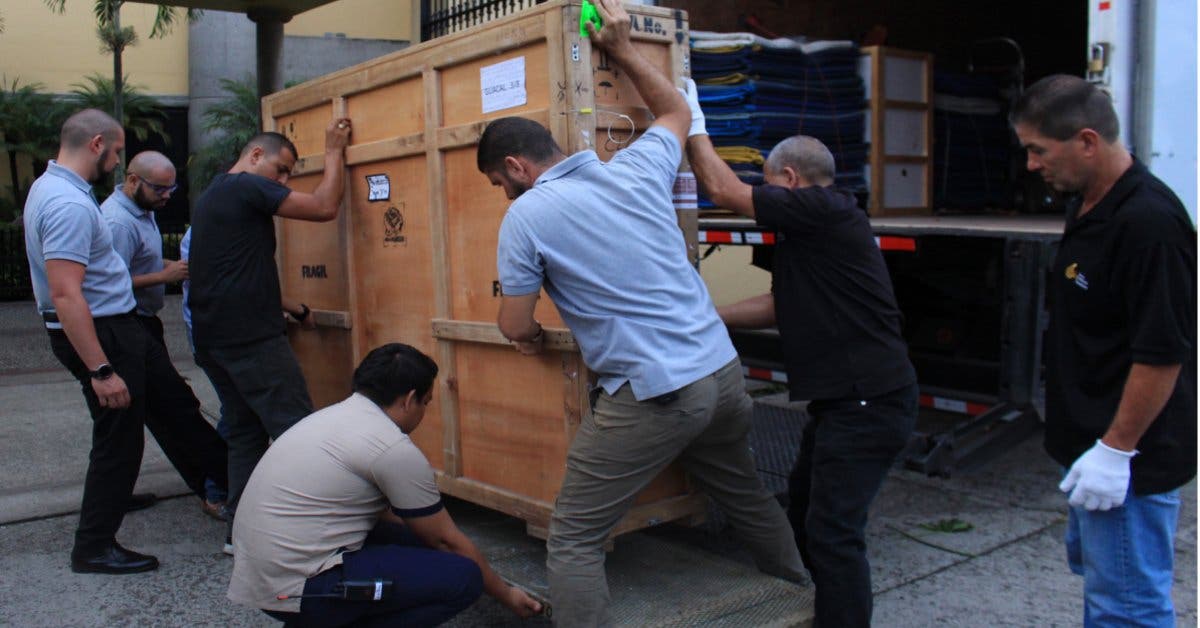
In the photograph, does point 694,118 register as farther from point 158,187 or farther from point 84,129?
point 158,187

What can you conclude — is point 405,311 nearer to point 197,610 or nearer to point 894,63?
point 197,610

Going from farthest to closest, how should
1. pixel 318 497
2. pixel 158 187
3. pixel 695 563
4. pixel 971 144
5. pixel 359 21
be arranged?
1. pixel 359 21
2. pixel 971 144
3. pixel 158 187
4. pixel 695 563
5. pixel 318 497

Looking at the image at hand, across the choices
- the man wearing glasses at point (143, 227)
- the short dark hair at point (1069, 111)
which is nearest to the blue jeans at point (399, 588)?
the short dark hair at point (1069, 111)

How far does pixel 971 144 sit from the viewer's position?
7234 millimetres

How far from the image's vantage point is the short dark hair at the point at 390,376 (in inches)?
130

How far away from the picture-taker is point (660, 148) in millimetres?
3465

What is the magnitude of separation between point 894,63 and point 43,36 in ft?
61.2

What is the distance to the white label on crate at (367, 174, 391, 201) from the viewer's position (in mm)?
4457

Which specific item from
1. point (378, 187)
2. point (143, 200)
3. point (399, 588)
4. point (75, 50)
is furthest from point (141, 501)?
point (75, 50)

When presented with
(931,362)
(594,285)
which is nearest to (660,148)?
(594,285)

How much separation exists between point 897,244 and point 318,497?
3226 millimetres

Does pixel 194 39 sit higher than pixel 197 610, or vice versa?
pixel 194 39

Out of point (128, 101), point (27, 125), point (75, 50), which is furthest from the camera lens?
point (75, 50)

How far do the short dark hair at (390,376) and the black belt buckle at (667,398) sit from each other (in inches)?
28.9
